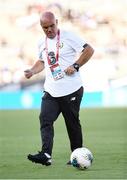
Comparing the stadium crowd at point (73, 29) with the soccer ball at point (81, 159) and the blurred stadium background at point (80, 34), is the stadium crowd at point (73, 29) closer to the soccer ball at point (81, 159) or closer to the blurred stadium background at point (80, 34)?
the blurred stadium background at point (80, 34)

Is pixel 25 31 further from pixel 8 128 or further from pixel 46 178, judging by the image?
pixel 46 178

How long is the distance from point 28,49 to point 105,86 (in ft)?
11.4

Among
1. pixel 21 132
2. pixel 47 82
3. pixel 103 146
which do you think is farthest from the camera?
pixel 21 132

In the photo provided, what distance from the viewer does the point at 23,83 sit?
25.9m

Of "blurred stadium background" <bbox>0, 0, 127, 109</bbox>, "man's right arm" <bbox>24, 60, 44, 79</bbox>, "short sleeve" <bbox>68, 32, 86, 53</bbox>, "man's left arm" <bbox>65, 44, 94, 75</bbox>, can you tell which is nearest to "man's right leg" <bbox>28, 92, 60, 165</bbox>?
"man's right arm" <bbox>24, 60, 44, 79</bbox>

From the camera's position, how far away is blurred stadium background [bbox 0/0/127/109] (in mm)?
25406

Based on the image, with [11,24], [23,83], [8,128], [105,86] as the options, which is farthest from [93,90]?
[8,128]

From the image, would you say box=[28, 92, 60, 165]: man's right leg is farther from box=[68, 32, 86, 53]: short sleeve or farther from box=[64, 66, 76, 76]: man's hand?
box=[68, 32, 86, 53]: short sleeve

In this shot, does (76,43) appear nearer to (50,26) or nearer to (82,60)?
(82,60)

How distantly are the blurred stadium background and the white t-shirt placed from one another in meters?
16.2

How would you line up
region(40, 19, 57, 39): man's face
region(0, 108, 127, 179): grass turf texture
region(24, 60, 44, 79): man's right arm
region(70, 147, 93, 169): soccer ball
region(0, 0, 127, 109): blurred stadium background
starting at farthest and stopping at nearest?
region(0, 0, 127, 109): blurred stadium background → region(24, 60, 44, 79): man's right arm → region(40, 19, 57, 39): man's face → region(70, 147, 93, 169): soccer ball → region(0, 108, 127, 179): grass turf texture

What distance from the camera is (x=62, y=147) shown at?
11508 mm

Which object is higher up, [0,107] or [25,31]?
[25,31]

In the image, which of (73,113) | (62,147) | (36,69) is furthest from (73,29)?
(73,113)
